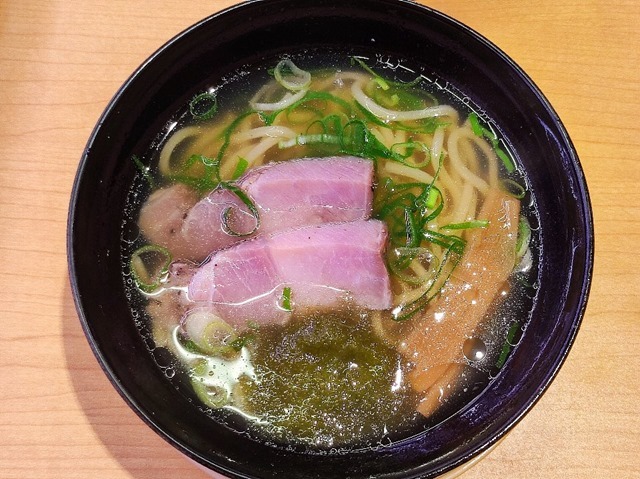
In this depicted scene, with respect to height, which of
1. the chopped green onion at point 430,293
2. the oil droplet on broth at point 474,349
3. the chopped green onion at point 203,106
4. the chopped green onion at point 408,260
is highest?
the chopped green onion at point 203,106

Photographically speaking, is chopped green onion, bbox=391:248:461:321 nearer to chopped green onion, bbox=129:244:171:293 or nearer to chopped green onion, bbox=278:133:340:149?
chopped green onion, bbox=278:133:340:149

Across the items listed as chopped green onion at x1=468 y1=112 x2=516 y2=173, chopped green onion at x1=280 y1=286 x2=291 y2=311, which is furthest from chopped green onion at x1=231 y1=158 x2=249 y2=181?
chopped green onion at x1=468 y1=112 x2=516 y2=173

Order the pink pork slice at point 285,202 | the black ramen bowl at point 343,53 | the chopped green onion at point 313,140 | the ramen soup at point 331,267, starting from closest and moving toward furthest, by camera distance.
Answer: the black ramen bowl at point 343,53, the ramen soup at point 331,267, the pink pork slice at point 285,202, the chopped green onion at point 313,140

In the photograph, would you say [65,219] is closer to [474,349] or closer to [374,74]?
[374,74]

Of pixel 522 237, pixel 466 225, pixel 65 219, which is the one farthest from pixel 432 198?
pixel 65 219

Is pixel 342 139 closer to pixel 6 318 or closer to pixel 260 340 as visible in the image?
pixel 260 340

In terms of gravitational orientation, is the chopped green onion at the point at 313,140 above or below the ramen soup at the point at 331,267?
above

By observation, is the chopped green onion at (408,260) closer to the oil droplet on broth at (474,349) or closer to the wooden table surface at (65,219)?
the oil droplet on broth at (474,349)

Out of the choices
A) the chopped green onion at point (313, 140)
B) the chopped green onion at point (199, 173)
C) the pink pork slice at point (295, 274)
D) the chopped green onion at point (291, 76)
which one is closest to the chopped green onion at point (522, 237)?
the pink pork slice at point (295, 274)

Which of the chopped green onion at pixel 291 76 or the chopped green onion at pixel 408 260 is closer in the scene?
the chopped green onion at pixel 408 260
